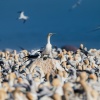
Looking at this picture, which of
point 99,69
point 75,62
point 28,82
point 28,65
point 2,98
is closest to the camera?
point 2,98

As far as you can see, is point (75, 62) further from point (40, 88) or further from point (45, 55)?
point (40, 88)

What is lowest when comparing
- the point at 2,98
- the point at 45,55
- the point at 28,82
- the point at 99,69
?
the point at 2,98

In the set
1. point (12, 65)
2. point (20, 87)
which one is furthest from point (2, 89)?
point (12, 65)

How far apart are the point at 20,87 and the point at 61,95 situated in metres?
0.59

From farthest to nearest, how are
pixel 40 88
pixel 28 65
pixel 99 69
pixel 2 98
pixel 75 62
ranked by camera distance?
1. pixel 75 62
2. pixel 28 65
3. pixel 99 69
4. pixel 40 88
5. pixel 2 98

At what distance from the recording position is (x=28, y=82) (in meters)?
5.69

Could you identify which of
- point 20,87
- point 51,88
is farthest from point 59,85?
point 20,87

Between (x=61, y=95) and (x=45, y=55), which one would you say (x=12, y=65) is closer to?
(x=45, y=55)

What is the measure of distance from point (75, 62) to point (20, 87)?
432cm

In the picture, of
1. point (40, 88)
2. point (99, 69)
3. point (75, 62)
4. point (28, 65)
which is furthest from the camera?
point (75, 62)

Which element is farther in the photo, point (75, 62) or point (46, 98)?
point (75, 62)

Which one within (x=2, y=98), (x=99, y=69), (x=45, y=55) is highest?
(x=45, y=55)

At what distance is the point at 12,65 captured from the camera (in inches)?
383

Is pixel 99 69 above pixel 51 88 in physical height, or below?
above
